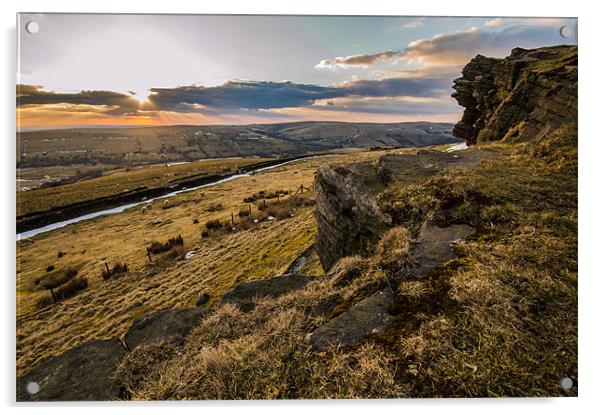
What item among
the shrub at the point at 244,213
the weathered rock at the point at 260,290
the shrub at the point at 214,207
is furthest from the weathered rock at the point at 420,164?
the shrub at the point at 214,207

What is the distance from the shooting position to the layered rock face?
7270 mm

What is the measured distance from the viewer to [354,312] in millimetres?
3451

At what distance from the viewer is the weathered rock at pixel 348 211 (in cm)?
584

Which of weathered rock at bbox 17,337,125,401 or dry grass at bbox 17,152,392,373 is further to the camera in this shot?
dry grass at bbox 17,152,392,373

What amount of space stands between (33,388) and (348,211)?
250 inches

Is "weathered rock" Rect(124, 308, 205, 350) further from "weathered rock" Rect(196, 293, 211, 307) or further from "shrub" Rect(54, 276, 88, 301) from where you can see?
"shrub" Rect(54, 276, 88, 301)

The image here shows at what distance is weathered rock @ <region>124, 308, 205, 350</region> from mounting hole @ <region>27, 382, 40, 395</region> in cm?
154

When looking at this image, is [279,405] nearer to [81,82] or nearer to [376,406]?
[376,406]

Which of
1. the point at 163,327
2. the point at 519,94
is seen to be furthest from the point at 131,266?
the point at 519,94

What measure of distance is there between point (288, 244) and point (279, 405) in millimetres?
8178

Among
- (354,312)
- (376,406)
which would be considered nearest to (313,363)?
(354,312)

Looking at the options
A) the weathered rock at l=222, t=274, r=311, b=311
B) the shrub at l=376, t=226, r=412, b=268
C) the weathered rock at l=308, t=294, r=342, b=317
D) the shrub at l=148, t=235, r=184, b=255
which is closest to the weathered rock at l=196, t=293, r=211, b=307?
the weathered rock at l=222, t=274, r=311, b=311

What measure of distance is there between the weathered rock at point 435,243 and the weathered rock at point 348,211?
3.10 feet
